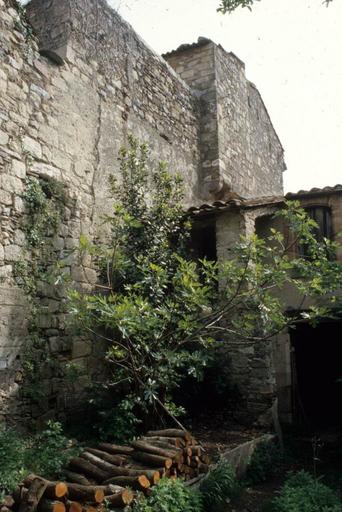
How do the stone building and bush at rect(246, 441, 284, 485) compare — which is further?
bush at rect(246, 441, 284, 485)

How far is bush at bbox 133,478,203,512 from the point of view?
158 inches

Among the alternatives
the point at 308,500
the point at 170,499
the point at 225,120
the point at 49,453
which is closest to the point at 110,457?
the point at 49,453

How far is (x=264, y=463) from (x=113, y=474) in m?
2.57

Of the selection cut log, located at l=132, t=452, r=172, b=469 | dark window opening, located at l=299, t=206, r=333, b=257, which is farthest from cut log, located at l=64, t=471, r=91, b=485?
dark window opening, located at l=299, t=206, r=333, b=257

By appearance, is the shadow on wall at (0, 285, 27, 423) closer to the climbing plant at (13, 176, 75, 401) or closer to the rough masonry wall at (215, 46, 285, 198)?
the climbing plant at (13, 176, 75, 401)

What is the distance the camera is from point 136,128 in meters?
8.06

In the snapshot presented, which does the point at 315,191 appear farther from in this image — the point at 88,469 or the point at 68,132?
the point at 88,469

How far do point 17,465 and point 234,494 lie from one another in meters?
2.45

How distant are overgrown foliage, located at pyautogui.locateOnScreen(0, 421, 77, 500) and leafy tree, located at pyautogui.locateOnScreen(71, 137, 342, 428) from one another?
92 cm

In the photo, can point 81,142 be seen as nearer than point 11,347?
No

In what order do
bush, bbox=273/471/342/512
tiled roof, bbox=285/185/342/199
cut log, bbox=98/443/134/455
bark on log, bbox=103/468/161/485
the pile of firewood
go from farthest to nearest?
tiled roof, bbox=285/185/342/199 < cut log, bbox=98/443/134/455 < bush, bbox=273/471/342/512 < bark on log, bbox=103/468/161/485 < the pile of firewood

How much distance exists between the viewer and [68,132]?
6559 mm

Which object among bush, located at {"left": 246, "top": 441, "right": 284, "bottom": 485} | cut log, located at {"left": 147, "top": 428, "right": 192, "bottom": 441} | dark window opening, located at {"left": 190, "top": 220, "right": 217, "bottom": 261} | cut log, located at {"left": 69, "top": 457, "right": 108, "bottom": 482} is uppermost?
dark window opening, located at {"left": 190, "top": 220, "right": 217, "bottom": 261}

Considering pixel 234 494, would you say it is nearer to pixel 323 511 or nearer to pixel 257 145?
pixel 323 511
